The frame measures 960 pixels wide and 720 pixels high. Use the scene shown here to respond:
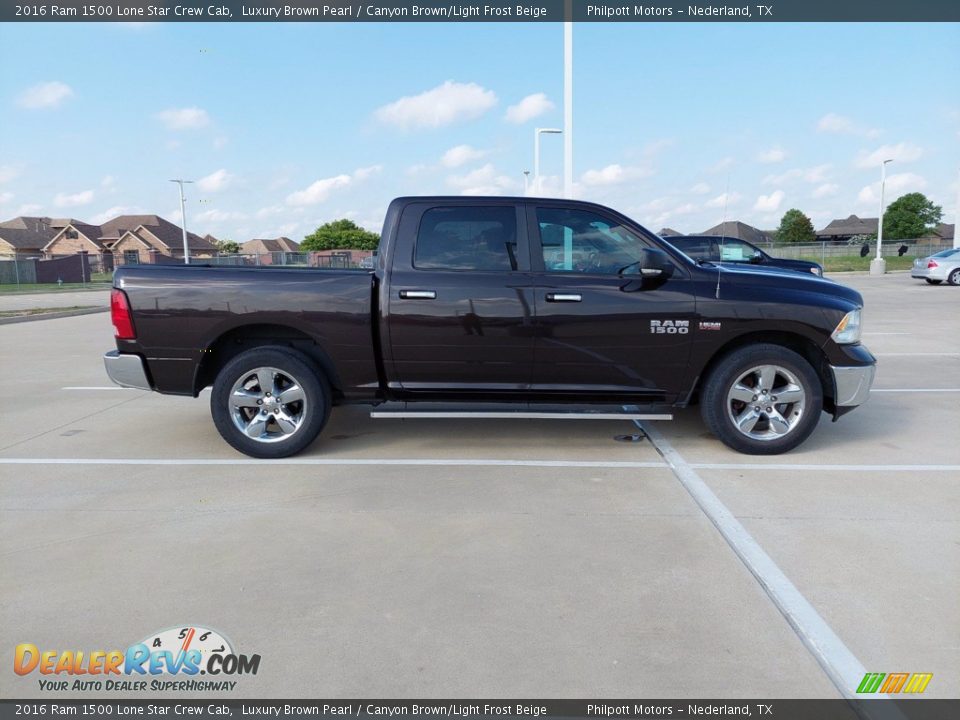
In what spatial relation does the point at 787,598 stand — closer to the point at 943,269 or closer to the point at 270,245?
the point at 943,269

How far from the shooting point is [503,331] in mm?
5148

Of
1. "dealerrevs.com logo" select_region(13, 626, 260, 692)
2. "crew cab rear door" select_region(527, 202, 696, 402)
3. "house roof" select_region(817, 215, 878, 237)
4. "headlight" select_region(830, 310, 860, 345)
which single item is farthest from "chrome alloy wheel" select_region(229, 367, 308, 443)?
"house roof" select_region(817, 215, 878, 237)

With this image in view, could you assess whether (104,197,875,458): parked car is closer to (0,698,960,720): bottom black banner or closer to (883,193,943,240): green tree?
(0,698,960,720): bottom black banner

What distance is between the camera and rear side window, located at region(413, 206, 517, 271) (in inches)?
207

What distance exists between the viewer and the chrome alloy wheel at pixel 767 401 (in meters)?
5.19

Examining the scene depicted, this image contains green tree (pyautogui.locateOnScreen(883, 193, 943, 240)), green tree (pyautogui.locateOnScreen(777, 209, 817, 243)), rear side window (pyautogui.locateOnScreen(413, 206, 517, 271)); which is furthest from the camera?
green tree (pyautogui.locateOnScreen(883, 193, 943, 240))

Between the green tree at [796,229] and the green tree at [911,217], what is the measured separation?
11131 mm

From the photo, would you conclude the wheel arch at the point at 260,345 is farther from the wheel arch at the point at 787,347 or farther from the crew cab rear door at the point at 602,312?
the wheel arch at the point at 787,347

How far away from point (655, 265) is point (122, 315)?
12.8ft

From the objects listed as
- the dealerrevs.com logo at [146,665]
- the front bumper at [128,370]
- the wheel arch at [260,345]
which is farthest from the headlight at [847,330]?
the front bumper at [128,370]

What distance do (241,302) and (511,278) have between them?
1.99 m

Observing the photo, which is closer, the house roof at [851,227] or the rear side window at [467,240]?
the rear side window at [467,240]

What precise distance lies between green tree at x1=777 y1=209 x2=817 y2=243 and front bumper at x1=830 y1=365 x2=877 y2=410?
96.8m

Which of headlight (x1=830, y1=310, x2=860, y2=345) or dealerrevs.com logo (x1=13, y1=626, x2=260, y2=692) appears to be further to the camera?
headlight (x1=830, y1=310, x2=860, y2=345)
